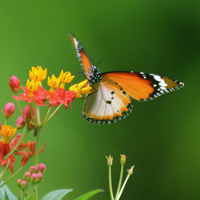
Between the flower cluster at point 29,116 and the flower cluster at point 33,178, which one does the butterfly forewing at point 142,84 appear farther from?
the flower cluster at point 33,178

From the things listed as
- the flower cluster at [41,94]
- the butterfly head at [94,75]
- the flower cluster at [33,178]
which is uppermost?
the butterfly head at [94,75]

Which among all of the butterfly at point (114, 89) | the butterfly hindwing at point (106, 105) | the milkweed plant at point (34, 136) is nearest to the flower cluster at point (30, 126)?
the milkweed plant at point (34, 136)

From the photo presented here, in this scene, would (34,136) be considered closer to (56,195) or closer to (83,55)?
(56,195)

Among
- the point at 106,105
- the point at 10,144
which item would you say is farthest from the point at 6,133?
the point at 106,105

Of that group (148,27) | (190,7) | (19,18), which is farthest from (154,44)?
(19,18)

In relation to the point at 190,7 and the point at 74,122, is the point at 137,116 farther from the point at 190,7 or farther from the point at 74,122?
the point at 190,7

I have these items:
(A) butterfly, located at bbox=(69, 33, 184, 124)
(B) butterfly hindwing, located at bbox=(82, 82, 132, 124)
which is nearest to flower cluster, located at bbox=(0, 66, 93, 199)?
(A) butterfly, located at bbox=(69, 33, 184, 124)

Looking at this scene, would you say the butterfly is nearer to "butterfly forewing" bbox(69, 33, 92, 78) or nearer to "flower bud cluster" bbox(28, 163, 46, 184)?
"butterfly forewing" bbox(69, 33, 92, 78)
